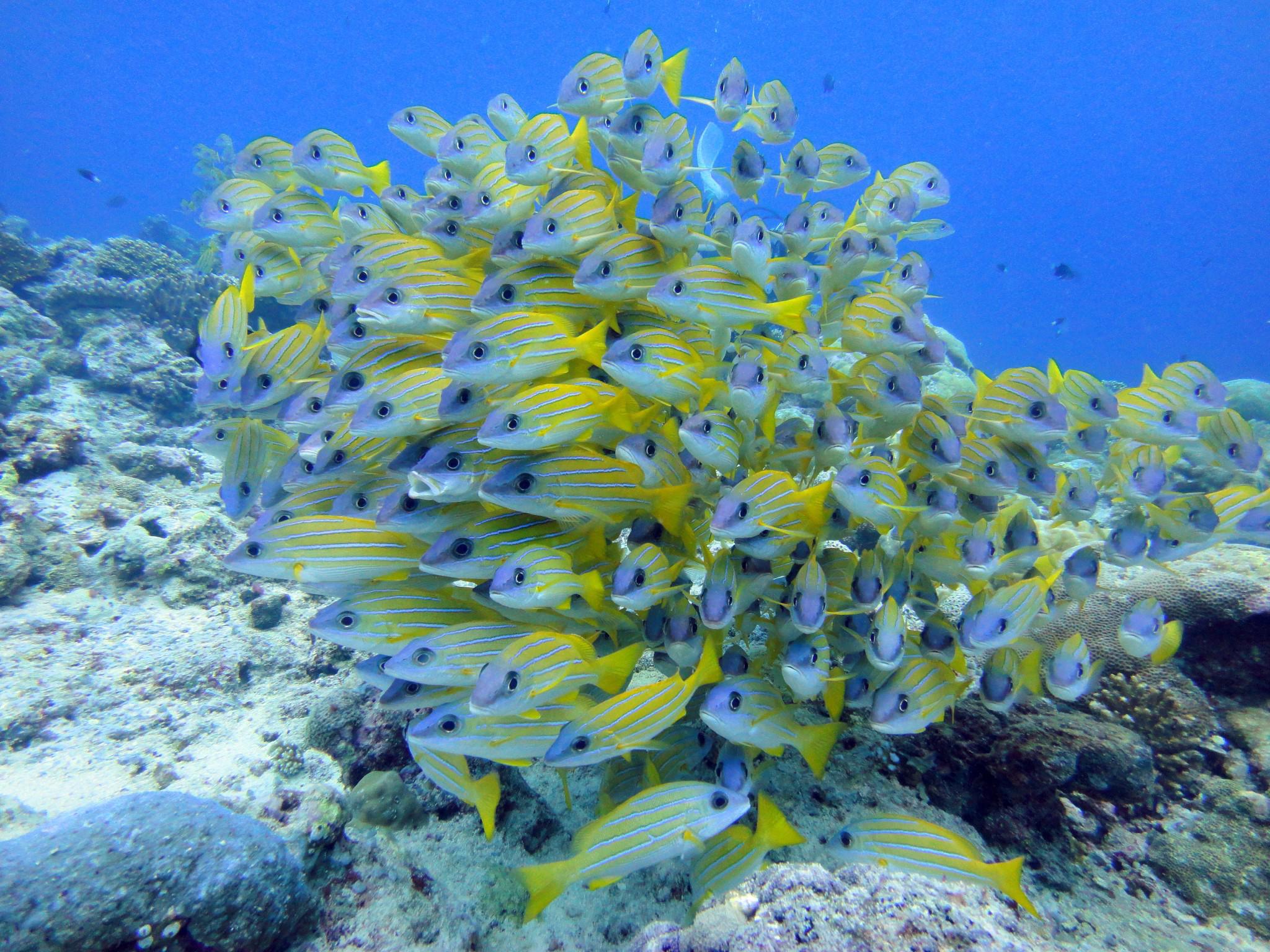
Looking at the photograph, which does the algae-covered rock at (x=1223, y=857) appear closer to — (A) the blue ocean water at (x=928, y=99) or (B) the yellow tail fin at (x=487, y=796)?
(B) the yellow tail fin at (x=487, y=796)

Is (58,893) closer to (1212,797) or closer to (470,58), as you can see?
(1212,797)

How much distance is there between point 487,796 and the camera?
9.45ft

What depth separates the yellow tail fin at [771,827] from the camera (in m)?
2.47

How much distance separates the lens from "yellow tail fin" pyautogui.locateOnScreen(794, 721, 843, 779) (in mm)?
2656

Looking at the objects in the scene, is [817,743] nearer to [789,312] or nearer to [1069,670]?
[1069,670]

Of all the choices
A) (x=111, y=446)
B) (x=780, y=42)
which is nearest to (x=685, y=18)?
(x=780, y=42)

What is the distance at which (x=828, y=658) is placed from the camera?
Answer: 288cm

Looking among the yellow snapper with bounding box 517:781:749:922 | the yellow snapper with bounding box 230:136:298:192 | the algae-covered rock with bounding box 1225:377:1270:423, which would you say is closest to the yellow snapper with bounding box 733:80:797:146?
the yellow snapper with bounding box 230:136:298:192

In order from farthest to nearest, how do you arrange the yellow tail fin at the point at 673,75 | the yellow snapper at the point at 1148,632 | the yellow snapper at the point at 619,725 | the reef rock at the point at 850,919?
the yellow tail fin at the point at 673,75 → the yellow snapper at the point at 1148,632 → the yellow snapper at the point at 619,725 → the reef rock at the point at 850,919

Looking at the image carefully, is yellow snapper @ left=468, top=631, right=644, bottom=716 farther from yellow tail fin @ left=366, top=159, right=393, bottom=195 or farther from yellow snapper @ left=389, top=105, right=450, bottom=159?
yellow snapper @ left=389, top=105, right=450, bottom=159

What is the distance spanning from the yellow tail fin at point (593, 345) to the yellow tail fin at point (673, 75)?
2298 millimetres

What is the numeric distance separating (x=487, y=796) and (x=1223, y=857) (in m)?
4.31

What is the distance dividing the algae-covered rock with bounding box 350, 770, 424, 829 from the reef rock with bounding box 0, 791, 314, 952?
0.80m

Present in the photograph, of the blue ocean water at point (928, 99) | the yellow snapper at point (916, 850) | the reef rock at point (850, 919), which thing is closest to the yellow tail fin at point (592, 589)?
the reef rock at point (850, 919)
